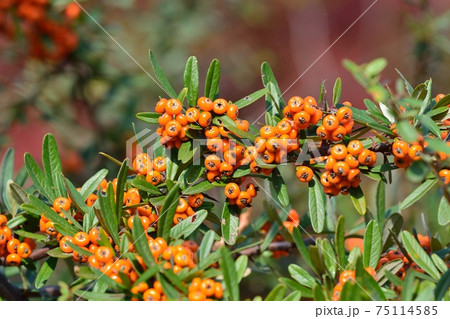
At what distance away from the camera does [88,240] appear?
0.93 m

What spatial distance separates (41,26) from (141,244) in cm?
147

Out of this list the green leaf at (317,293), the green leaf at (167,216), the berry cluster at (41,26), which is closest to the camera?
the green leaf at (317,293)

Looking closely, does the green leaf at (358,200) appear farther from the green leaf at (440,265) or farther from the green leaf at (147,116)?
the green leaf at (147,116)

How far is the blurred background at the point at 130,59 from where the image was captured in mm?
2021

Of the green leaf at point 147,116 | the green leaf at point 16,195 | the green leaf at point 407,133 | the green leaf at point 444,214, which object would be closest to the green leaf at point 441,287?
the green leaf at point 444,214

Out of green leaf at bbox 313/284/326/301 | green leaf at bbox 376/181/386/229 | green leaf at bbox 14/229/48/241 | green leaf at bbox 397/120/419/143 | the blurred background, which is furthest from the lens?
the blurred background

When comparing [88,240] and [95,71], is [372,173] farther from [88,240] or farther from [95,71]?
[95,71]

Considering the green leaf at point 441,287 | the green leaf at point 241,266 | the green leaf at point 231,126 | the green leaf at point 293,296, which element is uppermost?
the green leaf at point 231,126

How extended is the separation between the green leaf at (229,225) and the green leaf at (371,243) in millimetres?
244

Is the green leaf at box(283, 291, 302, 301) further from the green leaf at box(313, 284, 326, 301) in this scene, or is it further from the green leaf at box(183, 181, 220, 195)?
the green leaf at box(183, 181, 220, 195)

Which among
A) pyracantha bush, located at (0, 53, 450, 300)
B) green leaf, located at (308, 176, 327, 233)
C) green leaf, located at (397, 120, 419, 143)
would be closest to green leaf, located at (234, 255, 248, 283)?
pyracantha bush, located at (0, 53, 450, 300)

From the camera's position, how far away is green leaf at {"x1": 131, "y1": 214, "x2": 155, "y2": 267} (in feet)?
2.59

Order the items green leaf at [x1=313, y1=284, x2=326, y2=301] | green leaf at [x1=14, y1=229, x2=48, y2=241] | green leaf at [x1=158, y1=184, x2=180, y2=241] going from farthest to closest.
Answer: green leaf at [x1=14, y1=229, x2=48, y2=241] → green leaf at [x1=158, y1=184, x2=180, y2=241] → green leaf at [x1=313, y1=284, x2=326, y2=301]

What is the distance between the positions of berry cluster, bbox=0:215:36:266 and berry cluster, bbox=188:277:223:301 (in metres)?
0.42
